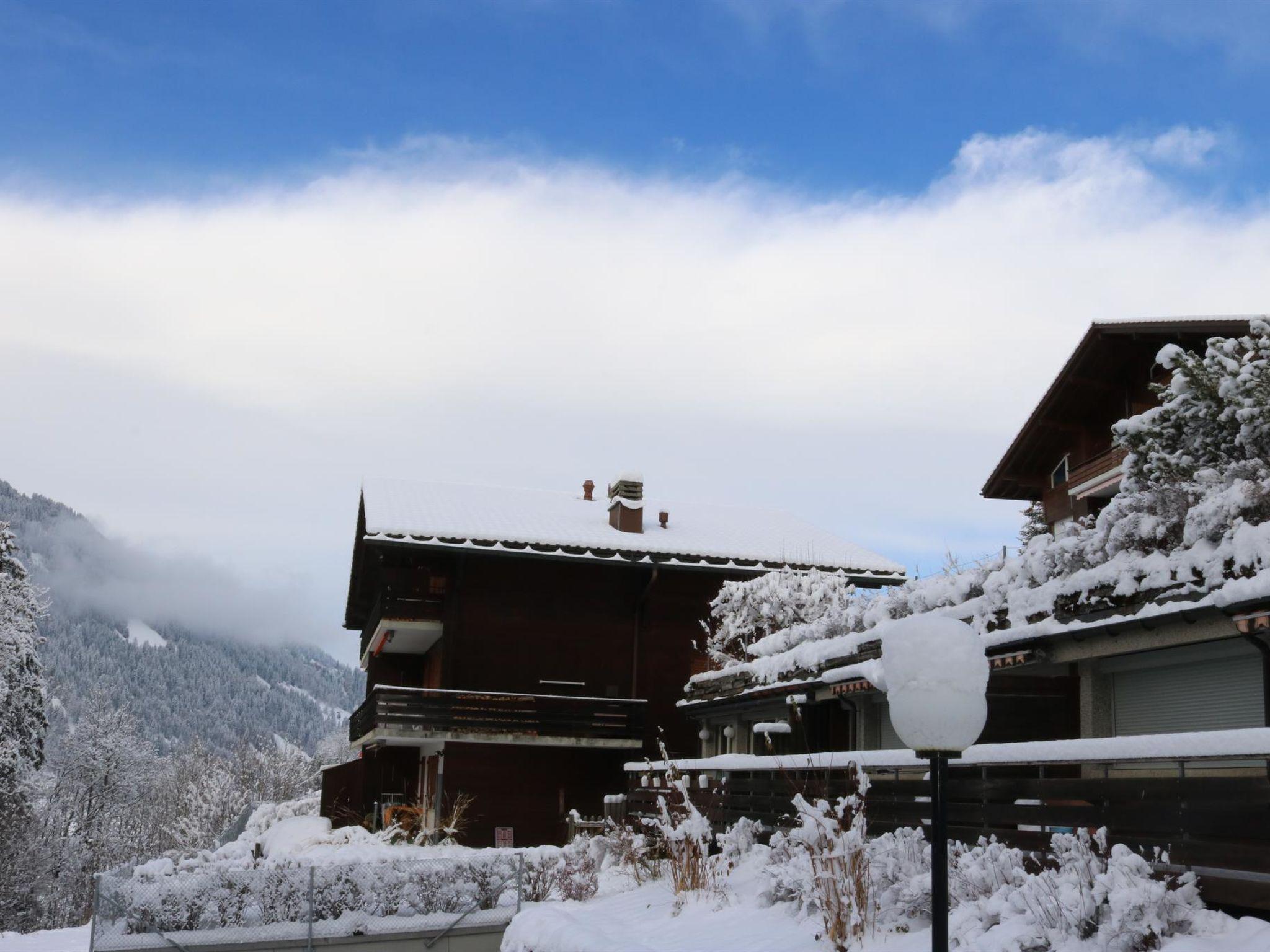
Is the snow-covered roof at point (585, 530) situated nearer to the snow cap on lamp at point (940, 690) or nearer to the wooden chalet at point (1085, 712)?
the wooden chalet at point (1085, 712)

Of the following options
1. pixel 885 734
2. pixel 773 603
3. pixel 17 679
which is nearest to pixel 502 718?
pixel 773 603

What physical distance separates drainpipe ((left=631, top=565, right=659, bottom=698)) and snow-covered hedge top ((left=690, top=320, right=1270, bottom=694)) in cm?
1094

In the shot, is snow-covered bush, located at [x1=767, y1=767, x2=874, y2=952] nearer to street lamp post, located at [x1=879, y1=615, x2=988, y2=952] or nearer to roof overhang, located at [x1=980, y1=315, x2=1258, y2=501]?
street lamp post, located at [x1=879, y1=615, x2=988, y2=952]

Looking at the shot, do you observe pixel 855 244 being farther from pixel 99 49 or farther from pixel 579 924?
pixel 99 49

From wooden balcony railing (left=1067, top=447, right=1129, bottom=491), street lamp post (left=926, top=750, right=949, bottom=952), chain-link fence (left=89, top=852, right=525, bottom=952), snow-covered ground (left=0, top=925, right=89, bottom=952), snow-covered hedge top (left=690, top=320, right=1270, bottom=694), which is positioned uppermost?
wooden balcony railing (left=1067, top=447, right=1129, bottom=491)

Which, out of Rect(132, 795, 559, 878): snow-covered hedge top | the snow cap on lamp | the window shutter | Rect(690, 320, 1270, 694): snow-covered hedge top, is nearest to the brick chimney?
Rect(132, 795, 559, 878): snow-covered hedge top

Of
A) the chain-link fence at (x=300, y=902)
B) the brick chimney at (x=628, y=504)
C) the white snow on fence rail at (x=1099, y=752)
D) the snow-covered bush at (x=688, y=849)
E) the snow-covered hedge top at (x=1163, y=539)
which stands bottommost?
the chain-link fence at (x=300, y=902)

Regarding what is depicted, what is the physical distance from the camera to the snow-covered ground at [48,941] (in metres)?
20.8

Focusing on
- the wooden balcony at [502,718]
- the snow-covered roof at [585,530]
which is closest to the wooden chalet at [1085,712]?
the wooden balcony at [502,718]

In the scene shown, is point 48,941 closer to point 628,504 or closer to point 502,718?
point 502,718

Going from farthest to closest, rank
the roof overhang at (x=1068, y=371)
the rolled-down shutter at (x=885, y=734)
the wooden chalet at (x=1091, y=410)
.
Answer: the rolled-down shutter at (x=885, y=734), the wooden chalet at (x=1091, y=410), the roof overhang at (x=1068, y=371)

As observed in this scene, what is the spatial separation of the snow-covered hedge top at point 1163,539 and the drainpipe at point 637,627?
10.9 metres

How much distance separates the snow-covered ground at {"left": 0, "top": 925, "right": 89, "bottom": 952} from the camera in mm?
20844

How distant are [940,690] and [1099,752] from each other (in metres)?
3.80
